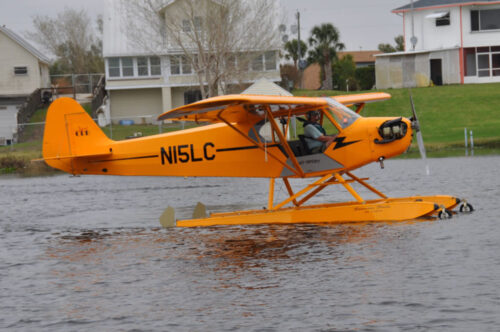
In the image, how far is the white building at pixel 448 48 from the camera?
58.1 m

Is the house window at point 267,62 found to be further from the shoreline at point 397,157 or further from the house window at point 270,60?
the shoreline at point 397,157

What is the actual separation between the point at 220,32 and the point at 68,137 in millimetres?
28075

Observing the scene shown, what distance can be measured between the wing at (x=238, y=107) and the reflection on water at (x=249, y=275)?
230 centimetres

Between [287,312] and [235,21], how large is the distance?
37016 millimetres

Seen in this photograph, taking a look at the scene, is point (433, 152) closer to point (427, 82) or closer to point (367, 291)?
point (427, 82)

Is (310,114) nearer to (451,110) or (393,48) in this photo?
(451,110)

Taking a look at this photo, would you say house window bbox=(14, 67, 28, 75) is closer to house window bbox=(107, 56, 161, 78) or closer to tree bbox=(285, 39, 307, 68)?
house window bbox=(107, 56, 161, 78)

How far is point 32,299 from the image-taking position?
1132 cm

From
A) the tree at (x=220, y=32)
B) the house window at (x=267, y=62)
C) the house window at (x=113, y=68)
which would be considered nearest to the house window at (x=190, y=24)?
the tree at (x=220, y=32)

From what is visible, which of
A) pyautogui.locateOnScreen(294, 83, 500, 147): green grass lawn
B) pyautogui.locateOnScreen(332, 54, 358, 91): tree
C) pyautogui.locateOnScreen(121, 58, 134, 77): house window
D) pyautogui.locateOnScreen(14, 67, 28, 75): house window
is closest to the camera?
pyautogui.locateOnScreen(294, 83, 500, 147): green grass lawn

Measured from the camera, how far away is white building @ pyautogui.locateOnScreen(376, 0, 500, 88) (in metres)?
58.1

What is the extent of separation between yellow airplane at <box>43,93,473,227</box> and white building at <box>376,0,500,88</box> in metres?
41.3

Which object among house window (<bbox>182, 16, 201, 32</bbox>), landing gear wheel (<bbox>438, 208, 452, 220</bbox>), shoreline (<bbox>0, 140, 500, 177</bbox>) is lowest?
landing gear wheel (<bbox>438, 208, 452, 220</bbox>)

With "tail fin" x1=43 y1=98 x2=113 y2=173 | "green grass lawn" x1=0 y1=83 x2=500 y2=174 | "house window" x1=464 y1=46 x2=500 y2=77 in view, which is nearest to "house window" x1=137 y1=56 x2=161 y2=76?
"green grass lawn" x1=0 y1=83 x2=500 y2=174
